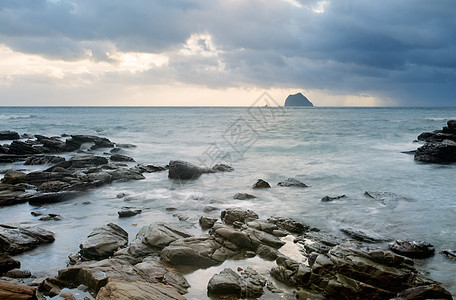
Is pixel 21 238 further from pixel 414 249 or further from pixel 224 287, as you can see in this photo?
pixel 414 249

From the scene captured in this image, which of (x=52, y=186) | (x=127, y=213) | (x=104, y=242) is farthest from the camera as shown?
(x=52, y=186)

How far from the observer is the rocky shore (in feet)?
18.0

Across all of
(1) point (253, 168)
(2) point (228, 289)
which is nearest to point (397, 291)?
(2) point (228, 289)

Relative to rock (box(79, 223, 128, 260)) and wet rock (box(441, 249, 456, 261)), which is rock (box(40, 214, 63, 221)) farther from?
wet rock (box(441, 249, 456, 261))

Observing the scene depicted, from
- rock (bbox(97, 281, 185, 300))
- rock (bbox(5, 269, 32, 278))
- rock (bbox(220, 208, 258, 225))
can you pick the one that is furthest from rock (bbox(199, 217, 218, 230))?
rock (bbox(5, 269, 32, 278))

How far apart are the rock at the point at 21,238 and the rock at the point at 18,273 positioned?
3.75 ft

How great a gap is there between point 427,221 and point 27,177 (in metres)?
15.6

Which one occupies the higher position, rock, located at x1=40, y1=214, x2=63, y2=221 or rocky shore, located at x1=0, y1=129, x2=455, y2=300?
rocky shore, located at x1=0, y1=129, x2=455, y2=300

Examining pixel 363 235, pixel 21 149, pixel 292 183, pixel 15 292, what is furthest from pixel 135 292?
pixel 21 149

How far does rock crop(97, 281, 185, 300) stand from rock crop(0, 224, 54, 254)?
3.70 meters

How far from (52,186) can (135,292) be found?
9738 millimetres

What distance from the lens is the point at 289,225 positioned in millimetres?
9086

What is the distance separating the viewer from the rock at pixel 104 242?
705cm

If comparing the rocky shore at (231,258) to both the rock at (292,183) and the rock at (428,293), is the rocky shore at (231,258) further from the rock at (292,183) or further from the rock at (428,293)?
the rock at (292,183)
